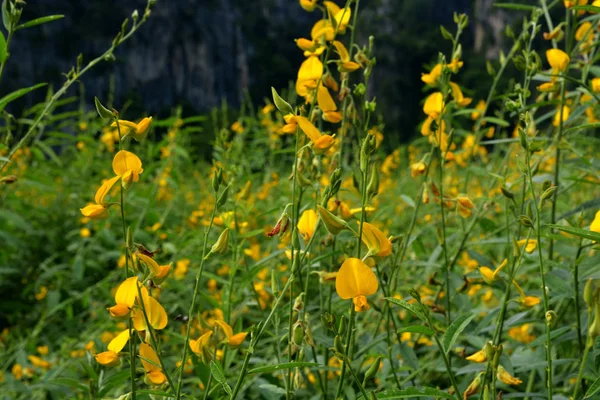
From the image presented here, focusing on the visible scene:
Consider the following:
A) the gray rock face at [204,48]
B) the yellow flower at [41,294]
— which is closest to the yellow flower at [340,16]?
the yellow flower at [41,294]

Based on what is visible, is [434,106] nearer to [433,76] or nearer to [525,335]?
[433,76]

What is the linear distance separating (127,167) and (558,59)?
2.76ft

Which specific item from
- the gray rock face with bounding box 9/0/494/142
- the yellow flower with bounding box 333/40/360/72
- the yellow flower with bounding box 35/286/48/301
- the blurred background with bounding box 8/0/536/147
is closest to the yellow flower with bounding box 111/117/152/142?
the yellow flower with bounding box 333/40/360/72

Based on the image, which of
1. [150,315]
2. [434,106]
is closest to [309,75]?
[434,106]

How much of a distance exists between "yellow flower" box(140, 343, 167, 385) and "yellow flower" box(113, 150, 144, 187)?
198 millimetres

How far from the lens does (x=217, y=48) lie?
1505 inches

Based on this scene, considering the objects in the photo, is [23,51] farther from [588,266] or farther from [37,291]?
[588,266]

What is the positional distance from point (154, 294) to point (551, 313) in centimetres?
46

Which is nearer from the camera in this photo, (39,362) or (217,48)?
(39,362)

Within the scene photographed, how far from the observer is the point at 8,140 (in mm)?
1130

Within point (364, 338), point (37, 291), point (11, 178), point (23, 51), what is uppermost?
point (11, 178)

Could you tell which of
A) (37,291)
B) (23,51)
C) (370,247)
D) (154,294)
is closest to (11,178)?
(154,294)

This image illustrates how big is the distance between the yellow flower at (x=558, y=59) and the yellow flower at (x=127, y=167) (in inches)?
32.2

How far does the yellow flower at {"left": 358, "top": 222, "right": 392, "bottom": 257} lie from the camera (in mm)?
616
